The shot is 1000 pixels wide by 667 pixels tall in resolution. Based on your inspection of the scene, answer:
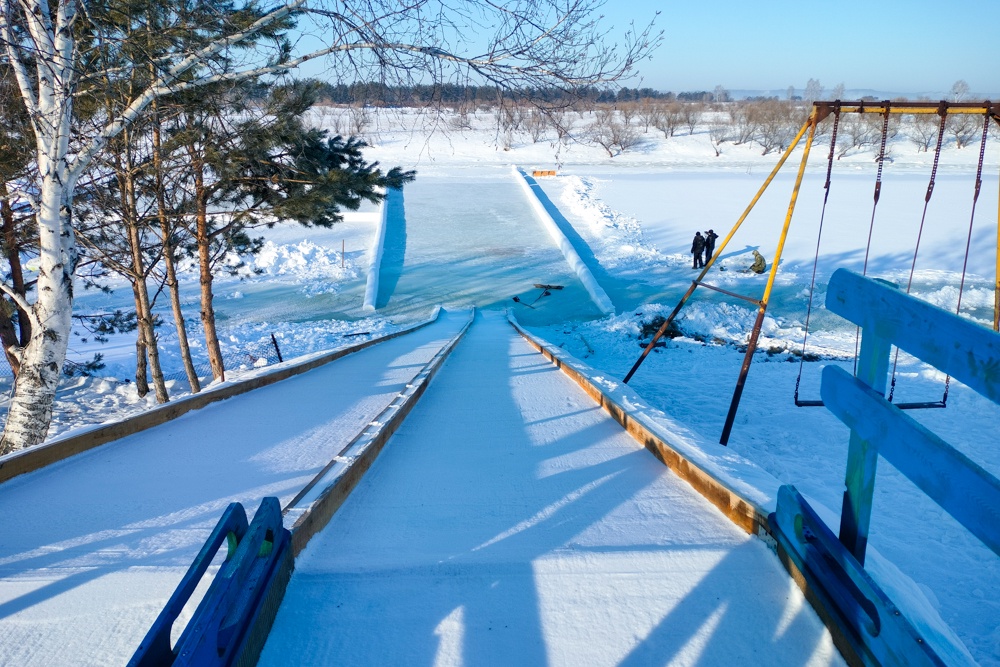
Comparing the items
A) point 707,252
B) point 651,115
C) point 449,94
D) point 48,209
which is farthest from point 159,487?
point 651,115

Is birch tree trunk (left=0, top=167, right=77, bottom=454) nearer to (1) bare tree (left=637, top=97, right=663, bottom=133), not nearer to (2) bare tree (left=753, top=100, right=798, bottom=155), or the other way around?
(2) bare tree (left=753, top=100, right=798, bottom=155)

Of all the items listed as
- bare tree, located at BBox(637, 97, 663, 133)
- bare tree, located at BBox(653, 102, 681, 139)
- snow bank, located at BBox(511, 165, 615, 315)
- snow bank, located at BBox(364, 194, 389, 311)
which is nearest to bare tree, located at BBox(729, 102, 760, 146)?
bare tree, located at BBox(653, 102, 681, 139)

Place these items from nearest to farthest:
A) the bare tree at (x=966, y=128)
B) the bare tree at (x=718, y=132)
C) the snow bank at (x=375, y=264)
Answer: the snow bank at (x=375, y=264), the bare tree at (x=966, y=128), the bare tree at (x=718, y=132)

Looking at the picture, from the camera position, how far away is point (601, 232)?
2825 cm

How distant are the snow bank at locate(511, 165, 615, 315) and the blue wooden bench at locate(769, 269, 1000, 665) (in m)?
16.1

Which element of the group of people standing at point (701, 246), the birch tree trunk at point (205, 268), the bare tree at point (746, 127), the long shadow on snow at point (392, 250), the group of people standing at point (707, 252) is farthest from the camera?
the bare tree at point (746, 127)

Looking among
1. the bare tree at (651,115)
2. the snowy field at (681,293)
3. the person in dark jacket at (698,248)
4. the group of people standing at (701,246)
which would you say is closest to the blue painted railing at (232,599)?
the snowy field at (681,293)

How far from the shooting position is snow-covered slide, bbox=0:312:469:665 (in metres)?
2.22

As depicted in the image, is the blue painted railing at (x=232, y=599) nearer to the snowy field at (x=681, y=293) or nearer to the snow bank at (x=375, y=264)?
the snowy field at (x=681, y=293)

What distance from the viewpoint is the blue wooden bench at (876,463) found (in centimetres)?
156

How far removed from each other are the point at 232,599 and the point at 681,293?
18.6 metres

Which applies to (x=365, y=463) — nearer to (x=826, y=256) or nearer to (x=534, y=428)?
(x=534, y=428)

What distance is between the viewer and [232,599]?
1985 millimetres

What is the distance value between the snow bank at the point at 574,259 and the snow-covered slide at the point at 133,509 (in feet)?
45.0
